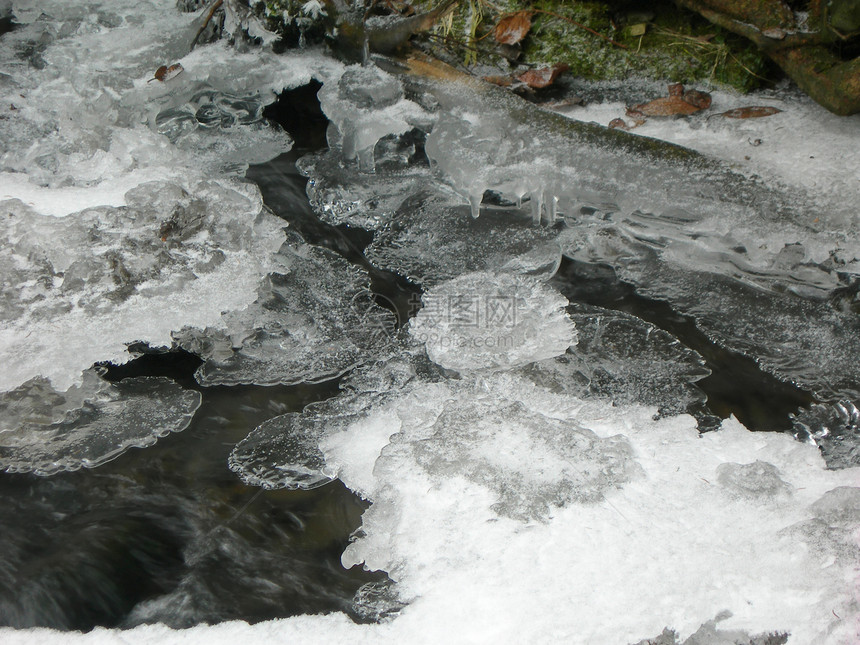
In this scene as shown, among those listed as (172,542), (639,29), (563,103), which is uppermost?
(639,29)

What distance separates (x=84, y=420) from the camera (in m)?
2.52

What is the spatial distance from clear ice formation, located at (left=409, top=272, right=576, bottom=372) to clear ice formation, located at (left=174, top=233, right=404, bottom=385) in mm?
221

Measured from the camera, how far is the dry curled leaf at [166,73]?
4164 mm

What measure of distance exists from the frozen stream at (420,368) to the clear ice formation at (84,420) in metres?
0.01

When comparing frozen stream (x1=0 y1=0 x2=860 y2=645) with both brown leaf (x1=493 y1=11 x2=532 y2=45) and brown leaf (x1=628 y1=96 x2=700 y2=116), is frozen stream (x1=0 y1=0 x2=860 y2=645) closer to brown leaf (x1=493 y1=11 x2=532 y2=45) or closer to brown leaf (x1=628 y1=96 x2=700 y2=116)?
brown leaf (x1=628 y1=96 x2=700 y2=116)

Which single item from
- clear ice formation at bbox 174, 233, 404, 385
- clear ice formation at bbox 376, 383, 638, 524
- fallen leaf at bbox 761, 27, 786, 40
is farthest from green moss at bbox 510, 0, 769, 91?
clear ice formation at bbox 376, 383, 638, 524

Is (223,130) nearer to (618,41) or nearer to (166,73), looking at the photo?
(166,73)

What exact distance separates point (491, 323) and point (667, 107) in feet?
5.70

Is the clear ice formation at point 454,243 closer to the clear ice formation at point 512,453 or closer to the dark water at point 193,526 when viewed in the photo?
the dark water at point 193,526

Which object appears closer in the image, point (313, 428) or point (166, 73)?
point (313, 428)

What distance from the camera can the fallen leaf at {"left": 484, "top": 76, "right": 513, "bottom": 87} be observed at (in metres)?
3.90

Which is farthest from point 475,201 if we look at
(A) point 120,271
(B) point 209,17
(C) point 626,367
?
(B) point 209,17

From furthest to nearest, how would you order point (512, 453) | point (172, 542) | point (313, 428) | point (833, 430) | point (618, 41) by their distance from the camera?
1. point (618, 41)
2. point (313, 428)
3. point (833, 430)
4. point (512, 453)
5. point (172, 542)

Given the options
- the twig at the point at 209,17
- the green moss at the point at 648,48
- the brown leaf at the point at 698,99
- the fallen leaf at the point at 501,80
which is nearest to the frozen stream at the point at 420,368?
the brown leaf at the point at 698,99
